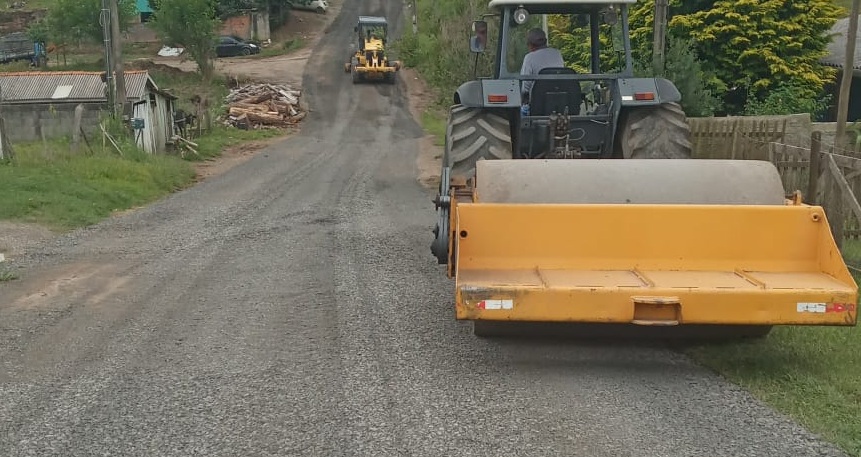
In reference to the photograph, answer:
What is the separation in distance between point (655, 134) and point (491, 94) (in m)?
1.57

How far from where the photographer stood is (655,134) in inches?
324

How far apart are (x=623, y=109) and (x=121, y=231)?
23.2ft

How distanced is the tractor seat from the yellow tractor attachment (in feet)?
6.79

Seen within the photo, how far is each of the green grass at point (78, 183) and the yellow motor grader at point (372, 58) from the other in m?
21.5

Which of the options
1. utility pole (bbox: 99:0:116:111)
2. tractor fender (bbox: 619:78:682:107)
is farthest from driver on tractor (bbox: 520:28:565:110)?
utility pole (bbox: 99:0:116:111)

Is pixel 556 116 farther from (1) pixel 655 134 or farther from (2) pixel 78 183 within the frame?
(2) pixel 78 183

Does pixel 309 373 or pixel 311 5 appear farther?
pixel 311 5

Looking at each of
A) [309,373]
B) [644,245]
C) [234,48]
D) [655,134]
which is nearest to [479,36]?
[655,134]

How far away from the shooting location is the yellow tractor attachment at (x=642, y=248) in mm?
5242

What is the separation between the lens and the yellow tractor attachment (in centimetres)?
524

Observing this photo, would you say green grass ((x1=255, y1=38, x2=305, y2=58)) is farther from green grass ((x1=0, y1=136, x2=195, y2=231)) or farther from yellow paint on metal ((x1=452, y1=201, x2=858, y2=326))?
yellow paint on metal ((x1=452, y1=201, x2=858, y2=326))

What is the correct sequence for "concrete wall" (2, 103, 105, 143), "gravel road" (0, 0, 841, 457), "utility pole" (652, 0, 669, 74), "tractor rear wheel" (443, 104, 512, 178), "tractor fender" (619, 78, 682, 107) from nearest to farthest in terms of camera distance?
"gravel road" (0, 0, 841, 457) < "tractor rear wheel" (443, 104, 512, 178) < "tractor fender" (619, 78, 682, 107) < "utility pole" (652, 0, 669, 74) < "concrete wall" (2, 103, 105, 143)

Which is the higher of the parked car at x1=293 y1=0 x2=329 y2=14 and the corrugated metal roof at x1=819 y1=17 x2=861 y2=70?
the parked car at x1=293 y1=0 x2=329 y2=14

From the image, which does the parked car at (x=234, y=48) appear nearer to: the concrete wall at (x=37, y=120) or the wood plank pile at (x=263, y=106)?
the wood plank pile at (x=263, y=106)
